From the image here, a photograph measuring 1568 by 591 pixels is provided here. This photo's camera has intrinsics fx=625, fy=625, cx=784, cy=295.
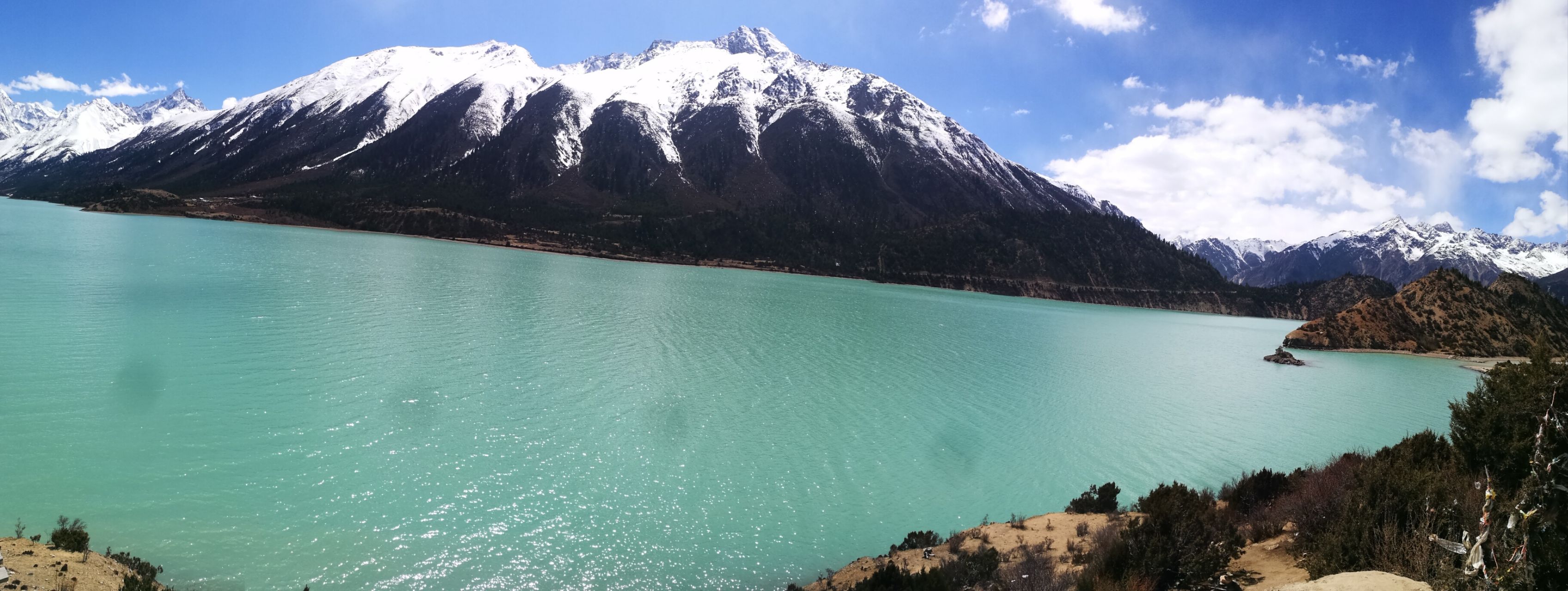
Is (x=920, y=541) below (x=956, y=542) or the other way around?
below

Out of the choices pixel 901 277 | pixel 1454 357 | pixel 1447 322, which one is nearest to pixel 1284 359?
pixel 1454 357

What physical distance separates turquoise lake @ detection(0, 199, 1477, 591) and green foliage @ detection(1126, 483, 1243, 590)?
5.32 metres

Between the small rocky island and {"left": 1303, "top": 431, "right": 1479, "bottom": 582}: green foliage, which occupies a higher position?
{"left": 1303, "top": 431, "right": 1479, "bottom": 582}: green foliage

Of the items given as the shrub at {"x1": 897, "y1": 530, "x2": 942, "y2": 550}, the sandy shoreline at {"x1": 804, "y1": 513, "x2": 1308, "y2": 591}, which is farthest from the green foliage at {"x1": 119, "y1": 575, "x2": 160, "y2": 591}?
the shrub at {"x1": 897, "y1": 530, "x2": 942, "y2": 550}

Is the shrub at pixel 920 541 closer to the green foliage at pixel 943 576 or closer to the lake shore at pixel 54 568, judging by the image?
→ the green foliage at pixel 943 576

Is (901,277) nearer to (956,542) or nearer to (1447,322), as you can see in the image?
(1447,322)

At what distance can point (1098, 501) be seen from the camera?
16.3 metres

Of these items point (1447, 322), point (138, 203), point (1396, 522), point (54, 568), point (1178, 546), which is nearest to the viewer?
point (54, 568)

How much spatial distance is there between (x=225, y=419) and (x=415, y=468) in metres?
6.49

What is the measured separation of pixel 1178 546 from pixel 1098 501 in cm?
639

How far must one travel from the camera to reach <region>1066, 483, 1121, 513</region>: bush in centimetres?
1606

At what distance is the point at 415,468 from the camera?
1489 cm

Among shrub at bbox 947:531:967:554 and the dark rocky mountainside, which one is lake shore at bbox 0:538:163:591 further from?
the dark rocky mountainside

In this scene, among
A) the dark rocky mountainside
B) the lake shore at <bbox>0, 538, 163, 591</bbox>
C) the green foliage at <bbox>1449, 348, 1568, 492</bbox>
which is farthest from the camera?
the dark rocky mountainside
